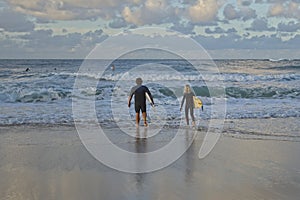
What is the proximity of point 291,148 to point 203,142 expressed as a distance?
2079 mm

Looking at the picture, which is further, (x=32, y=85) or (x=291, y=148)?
(x=32, y=85)

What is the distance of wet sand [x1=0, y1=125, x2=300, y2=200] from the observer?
19.3 feet

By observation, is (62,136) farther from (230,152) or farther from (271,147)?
(271,147)

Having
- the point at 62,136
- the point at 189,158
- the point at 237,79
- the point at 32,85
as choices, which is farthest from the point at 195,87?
the point at 189,158

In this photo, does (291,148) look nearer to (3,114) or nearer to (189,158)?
(189,158)

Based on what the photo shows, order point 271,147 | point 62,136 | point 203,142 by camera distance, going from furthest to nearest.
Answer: point 62,136 → point 203,142 → point 271,147

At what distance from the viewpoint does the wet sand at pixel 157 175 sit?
589 centimetres

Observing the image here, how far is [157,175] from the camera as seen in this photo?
6.96 metres

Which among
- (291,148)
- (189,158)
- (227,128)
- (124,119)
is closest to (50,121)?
(124,119)

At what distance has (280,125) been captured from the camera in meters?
13.3

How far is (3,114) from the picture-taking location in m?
15.4

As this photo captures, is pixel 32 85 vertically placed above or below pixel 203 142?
above

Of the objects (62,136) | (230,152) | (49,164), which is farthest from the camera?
(62,136)

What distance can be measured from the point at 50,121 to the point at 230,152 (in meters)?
7.07
